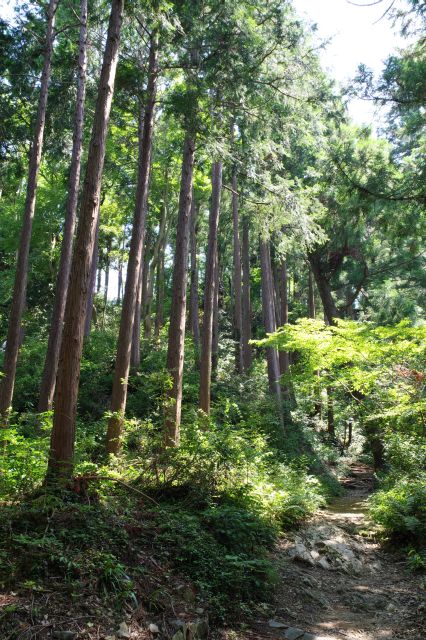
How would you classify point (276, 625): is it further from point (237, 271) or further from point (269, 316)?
point (237, 271)

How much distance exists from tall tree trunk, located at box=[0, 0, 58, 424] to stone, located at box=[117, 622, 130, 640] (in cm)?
723

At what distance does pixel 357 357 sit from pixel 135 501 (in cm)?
620

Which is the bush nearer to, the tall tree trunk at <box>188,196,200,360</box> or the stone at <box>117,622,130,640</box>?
the stone at <box>117,622,130,640</box>

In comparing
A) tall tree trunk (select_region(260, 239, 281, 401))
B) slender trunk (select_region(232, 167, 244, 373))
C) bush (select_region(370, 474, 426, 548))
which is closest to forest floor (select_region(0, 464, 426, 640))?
bush (select_region(370, 474, 426, 548))

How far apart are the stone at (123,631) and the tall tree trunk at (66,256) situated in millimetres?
8515

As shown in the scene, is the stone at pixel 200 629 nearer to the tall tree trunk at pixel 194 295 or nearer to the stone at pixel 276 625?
the stone at pixel 276 625

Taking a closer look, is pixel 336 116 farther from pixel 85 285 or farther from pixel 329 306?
pixel 85 285

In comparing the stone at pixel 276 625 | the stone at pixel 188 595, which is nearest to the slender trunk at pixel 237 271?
the stone at pixel 188 595

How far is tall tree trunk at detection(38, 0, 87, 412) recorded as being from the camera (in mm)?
11977

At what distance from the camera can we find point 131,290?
10.0 m

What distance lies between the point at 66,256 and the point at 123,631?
386 inches

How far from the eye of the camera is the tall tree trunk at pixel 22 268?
1080 centimetres

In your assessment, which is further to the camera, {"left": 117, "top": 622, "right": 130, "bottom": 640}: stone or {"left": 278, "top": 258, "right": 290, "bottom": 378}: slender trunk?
{"left": 278, "top": 258, "right": 290, "bottom": 378}: slender trunk

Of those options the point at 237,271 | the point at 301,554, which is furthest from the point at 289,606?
the point at 237,271
